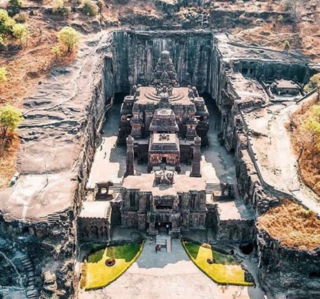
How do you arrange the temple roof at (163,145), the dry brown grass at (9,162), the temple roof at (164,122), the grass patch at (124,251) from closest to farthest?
1. the grass patch at (124,251)
2. the dry brown grass at (9,162)
3. the temple roof at (163,145)
4. the temple roof at (164,122)

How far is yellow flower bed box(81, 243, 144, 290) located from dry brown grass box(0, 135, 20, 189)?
15.8 m

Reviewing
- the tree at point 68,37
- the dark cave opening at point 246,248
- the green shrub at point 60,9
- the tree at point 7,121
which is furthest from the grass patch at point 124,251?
the green shrub at point 60,9

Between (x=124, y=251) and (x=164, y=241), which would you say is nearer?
(x=124, y=251)

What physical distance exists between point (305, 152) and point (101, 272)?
114ft

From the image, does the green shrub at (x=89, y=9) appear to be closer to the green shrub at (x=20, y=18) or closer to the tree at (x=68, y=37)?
the green shrub at (x=20, y=18)

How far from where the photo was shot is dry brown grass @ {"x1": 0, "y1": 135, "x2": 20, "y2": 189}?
57.1 meters

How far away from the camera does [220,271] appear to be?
5350 centimetres

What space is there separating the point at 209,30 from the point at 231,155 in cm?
4265

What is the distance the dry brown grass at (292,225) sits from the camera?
49094mm

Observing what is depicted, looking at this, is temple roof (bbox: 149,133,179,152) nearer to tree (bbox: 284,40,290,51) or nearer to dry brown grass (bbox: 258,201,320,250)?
dry brown grass (bbox: 258,201,320,250)

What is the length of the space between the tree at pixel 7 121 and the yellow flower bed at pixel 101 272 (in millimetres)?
22237

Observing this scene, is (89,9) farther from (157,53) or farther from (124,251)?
(124,251)

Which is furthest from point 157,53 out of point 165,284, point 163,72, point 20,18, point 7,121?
point 165,284

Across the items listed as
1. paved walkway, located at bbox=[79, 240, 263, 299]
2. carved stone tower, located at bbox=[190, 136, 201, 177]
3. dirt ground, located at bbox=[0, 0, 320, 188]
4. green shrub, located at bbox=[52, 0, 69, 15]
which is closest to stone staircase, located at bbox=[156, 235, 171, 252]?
paved walkway, located at bbox=[79, 240, 263, 299]
